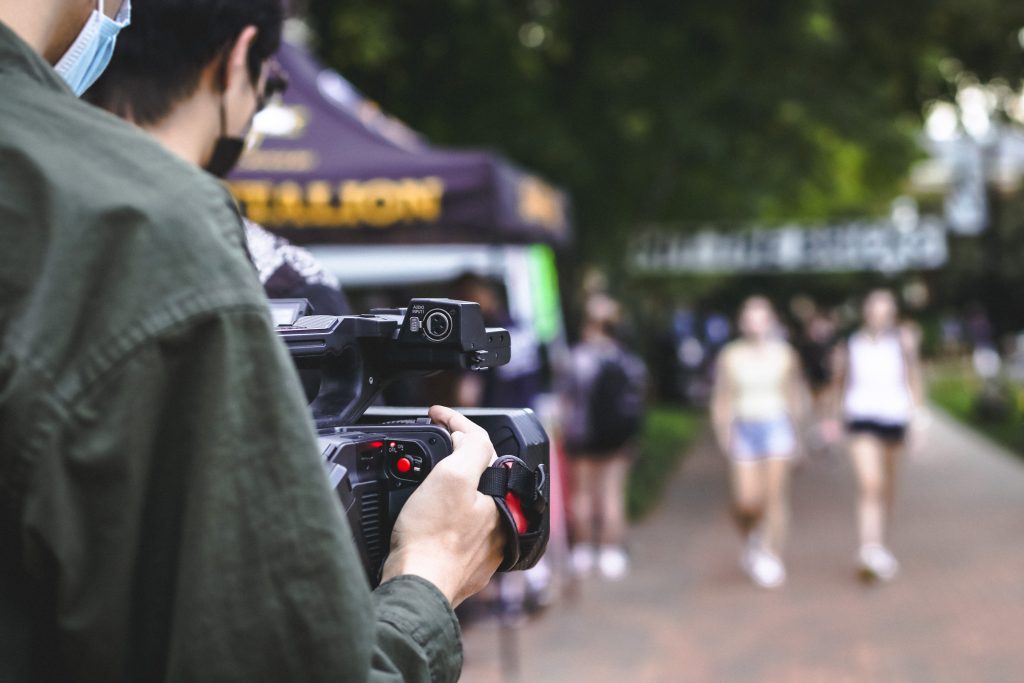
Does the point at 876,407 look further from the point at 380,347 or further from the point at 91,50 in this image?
the point at 91,50

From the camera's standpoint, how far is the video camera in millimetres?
1181

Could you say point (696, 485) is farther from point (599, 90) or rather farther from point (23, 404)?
point (23, 404)

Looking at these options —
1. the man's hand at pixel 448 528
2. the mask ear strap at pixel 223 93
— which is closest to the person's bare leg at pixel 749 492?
the mask ear strap at pixel 223 93

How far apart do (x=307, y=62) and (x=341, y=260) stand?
6.81 metres

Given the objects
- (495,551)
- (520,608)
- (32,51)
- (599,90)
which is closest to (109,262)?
(32,51)

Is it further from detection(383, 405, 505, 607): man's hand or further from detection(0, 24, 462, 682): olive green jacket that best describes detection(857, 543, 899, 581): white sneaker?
detection(0, 24, 462, 682): olive green jacket

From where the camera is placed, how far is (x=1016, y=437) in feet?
55.1

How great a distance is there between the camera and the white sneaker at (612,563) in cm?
852

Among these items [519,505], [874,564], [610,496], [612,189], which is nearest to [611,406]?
[610,496]

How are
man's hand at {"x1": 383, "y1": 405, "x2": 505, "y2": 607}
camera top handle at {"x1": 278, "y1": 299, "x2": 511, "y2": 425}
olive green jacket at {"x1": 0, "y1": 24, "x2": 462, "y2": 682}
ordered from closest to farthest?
olive green jacket at {"x1": 0, "y1": 24, "x2": 462, "y2": 682} < man's hand at {"x1": 383, "y1": 405, "x2": 505, "y2": 607} < camera top handle at {"x1": 278, "y1": 299, "x2": 511, "y2": 425}

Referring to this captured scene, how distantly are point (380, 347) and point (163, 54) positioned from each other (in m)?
0.73

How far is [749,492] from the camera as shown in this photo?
7926 mm

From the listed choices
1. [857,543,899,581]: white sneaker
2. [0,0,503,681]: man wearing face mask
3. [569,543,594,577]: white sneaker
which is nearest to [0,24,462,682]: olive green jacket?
[0,0,503,681]: man wearing face mask

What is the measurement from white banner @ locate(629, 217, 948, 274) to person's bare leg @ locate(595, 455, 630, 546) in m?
10.4
